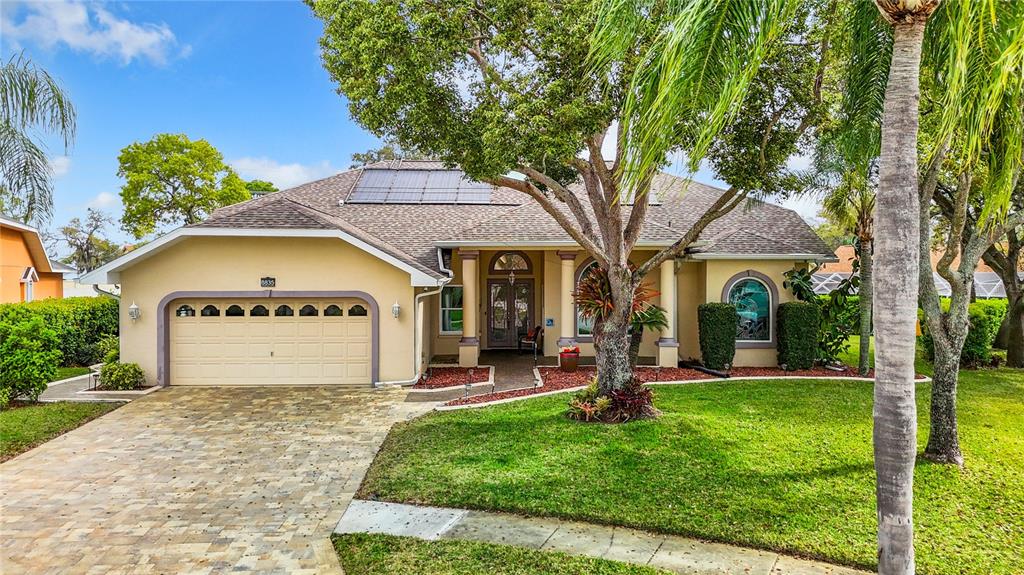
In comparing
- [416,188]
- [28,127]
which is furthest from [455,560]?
[416,188]

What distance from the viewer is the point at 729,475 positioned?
6797mm

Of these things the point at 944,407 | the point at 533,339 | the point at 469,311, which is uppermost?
the point at 469,311

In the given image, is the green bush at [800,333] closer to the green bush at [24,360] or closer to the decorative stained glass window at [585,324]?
the decorative stained glass window at [585,324]

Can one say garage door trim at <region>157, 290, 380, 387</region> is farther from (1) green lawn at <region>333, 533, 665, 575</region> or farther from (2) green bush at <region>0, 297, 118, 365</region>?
(1) green lawn at <region>333, 533, 665, 575</region>

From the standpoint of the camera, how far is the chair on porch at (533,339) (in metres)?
16.2

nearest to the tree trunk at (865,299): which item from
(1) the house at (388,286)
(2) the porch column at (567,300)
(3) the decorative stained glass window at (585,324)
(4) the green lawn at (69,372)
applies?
(1) the house at (388,286)

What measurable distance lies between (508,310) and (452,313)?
2.03 metres

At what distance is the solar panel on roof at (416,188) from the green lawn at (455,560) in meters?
14.6

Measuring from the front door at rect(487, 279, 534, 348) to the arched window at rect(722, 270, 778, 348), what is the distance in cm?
636

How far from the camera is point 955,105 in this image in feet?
12.4

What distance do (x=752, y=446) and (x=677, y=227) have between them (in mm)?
9191

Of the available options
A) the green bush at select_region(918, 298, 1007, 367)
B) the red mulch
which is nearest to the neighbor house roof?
the red mulch

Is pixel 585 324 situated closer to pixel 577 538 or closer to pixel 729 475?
pixel 729 475

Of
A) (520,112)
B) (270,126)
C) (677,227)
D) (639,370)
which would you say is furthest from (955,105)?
(270,126)
